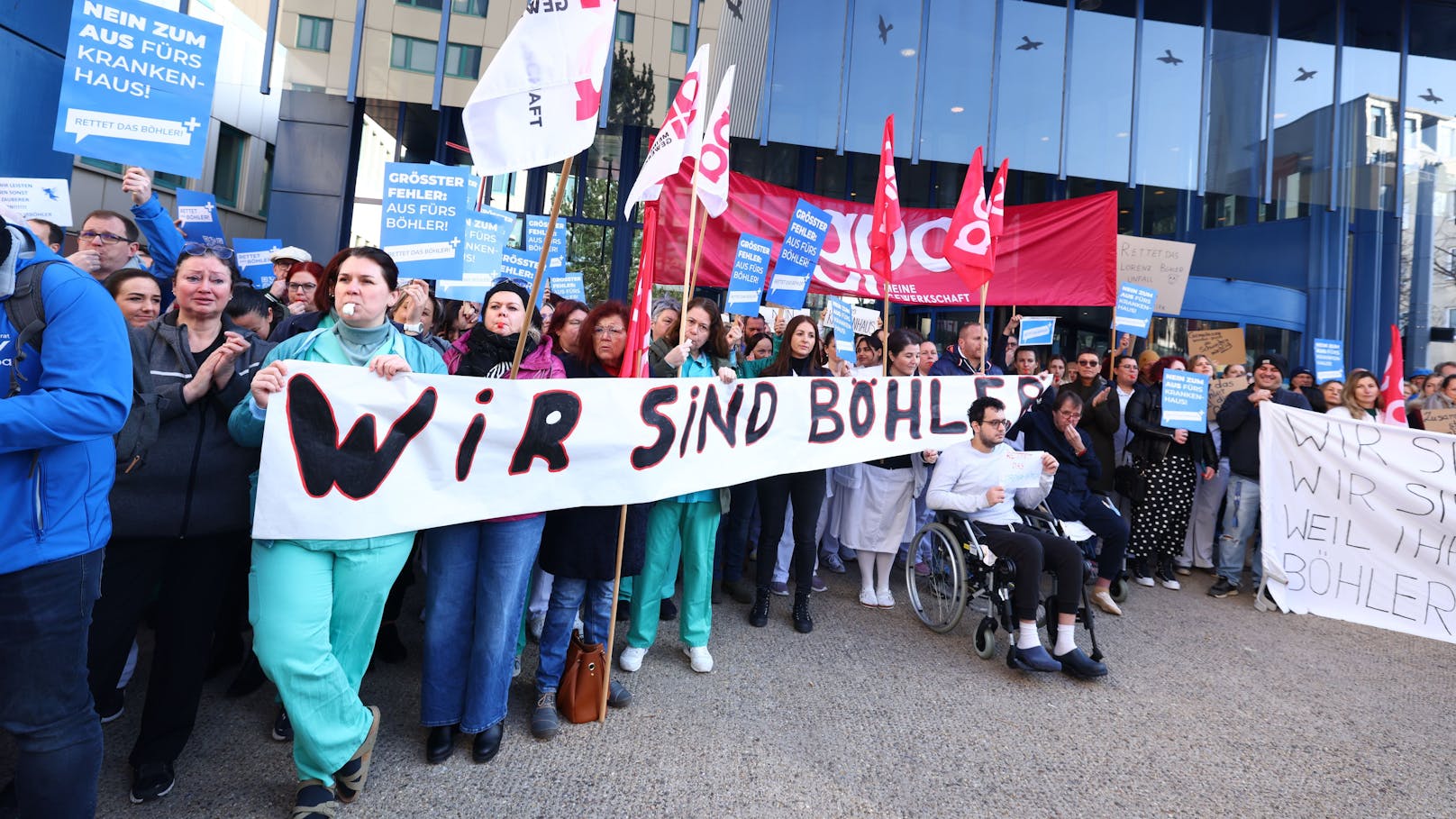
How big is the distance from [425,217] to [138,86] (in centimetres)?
171

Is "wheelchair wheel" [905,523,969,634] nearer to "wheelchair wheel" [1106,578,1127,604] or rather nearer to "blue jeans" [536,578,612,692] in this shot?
"wheelchair wheel" [1106,578,1127,604]

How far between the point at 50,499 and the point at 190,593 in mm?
1008

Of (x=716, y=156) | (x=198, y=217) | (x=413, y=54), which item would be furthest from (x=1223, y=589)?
(x=413, y=54)

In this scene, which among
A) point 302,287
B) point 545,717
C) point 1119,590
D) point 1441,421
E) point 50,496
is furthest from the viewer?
point 1441,421

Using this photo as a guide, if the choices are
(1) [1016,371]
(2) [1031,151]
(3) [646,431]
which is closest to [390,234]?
(3) [646,431]

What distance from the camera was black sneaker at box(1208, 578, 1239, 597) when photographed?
20.4 ft

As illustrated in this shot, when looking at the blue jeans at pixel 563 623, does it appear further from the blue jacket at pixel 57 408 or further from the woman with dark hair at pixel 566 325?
the blue jacket at pixel 57 408

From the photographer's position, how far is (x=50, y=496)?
1931 mm

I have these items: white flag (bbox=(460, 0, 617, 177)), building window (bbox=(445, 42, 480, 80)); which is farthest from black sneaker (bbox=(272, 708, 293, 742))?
building window (bbox=(445, 42, 480, 80))

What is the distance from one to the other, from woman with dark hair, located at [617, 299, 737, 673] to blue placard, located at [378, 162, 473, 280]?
195cm

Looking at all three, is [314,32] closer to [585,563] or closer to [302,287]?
[302,287]

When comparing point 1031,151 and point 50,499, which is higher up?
point 1031,151

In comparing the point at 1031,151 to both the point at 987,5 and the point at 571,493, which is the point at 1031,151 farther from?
the point at 571,493

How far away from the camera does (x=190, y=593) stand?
9.18 feet
